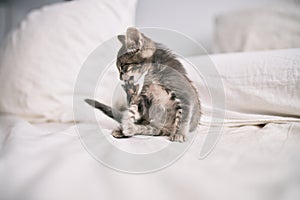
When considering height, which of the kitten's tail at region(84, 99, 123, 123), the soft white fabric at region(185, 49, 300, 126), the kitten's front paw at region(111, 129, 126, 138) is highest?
the soft white fabric at region(185, 49, 300, 126)

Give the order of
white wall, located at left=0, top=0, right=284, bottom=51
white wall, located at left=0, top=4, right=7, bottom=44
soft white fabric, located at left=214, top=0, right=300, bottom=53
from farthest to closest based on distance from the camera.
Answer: white wall, located at left=0, top=4, right=7, bottom=44 < white wall, located at left=0, top=0, right=284, bottom=51 < soft white fabric, located at left=214, top=0, right=300, bottom=53

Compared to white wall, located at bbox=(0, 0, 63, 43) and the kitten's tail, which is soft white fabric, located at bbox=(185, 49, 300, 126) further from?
white wall, located at bbox=(0, 0, 63, 43)

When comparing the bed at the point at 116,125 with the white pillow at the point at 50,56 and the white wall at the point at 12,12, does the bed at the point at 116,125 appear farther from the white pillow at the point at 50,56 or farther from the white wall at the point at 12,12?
the white wall at the point at 12,12

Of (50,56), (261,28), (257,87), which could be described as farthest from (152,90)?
(261,28)

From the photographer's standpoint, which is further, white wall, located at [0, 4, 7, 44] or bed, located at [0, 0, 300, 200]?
white wall, located at [0, 4, 7, 44]

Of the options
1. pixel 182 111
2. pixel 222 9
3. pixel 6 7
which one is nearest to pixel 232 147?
pixel 182 111

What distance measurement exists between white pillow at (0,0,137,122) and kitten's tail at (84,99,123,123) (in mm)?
205

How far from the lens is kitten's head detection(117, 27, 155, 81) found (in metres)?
0.45

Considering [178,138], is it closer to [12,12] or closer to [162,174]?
Result: [162,174]

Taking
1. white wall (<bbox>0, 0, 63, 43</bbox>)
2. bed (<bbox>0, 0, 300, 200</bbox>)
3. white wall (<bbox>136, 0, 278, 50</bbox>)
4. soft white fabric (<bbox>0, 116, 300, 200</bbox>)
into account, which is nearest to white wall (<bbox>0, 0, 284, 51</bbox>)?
white wall (<bbox>136, 0, 278, 50</bbox>)

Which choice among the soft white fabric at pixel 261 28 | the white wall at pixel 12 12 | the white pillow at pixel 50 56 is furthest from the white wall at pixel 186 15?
the white wall at pixel 12 12

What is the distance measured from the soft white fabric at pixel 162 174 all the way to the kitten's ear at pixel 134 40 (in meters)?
0.18

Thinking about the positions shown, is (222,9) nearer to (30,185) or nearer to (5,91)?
(5,91)

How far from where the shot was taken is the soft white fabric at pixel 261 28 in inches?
35.3
